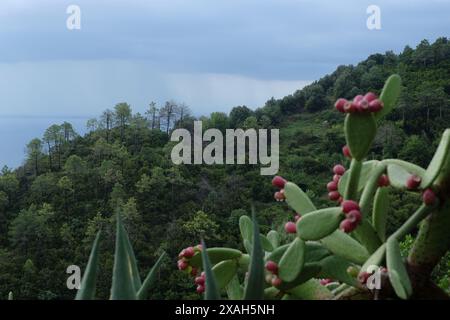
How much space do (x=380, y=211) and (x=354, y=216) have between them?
8.5 inches

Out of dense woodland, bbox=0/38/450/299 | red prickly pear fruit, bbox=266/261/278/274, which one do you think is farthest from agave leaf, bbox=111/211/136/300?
dense woodland, bbox=0/38/450/299

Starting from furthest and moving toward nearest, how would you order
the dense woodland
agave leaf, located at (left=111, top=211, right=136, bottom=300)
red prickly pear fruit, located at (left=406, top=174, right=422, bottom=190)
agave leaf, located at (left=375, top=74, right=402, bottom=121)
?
1. the dense woodland
2. agave leaf, located at (left=375, top=74, right=402, bottom=121)
3. red prickly pear fruit, located at (left=406, top=174, right=422, bottom=190)
4. agave leaf, located at (left=111, top=211, right=136, bottom=300)

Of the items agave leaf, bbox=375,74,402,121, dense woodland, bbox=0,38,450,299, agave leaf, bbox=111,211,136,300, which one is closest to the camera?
agave leaf, bbox=111,211,136,300

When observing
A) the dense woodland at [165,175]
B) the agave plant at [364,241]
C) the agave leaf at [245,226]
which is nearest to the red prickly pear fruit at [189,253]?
the agave plant at [364,241]

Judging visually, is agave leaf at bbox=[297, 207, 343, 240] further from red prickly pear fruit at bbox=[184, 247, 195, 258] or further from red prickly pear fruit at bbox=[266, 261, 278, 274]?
red prickly pear fruit at bbox=[184, 247, 195, 258]

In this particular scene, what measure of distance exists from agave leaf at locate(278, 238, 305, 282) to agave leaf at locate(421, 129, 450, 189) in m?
0.20

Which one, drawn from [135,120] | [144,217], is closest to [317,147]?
[144,217]

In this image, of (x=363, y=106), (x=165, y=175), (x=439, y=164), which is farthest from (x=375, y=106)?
(x=165, y=175)

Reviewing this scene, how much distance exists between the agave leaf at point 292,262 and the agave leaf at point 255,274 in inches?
7.6

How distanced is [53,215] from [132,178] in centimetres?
289

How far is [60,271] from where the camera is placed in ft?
60.0

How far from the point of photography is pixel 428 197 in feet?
3.22

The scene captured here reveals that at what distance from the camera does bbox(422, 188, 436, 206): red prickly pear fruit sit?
0.98m

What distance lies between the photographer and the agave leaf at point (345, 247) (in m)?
1.08
